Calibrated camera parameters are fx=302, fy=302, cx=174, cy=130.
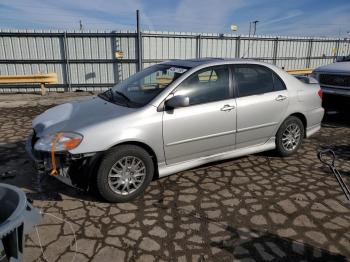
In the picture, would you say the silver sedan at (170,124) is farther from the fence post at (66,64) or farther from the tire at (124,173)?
the fence post at (66,64)

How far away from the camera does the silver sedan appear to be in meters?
3.31

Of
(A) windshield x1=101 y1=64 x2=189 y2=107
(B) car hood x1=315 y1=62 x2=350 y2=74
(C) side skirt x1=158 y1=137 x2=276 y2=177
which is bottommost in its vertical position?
(C) side skirt x1=158 y1=137 x2=276 y2=177

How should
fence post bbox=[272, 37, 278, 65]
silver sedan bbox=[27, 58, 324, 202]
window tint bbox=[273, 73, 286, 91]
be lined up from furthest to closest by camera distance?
fence post bbox=[272, 37, 278, 65], window tint bbox=[273, 73, 286, 91], silver sedan bbox=[27, 58, 324, 202]

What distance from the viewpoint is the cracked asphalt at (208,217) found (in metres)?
2.73

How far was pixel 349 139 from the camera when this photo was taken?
6016 millimetres

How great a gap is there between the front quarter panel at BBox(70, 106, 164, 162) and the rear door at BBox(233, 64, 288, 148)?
127cm

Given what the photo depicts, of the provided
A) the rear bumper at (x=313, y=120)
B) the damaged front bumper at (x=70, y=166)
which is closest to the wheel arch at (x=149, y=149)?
the damaged front bumper at (x=70, y=166)

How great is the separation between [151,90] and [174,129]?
0.66 meters

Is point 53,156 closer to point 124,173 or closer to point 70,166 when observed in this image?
Result: point 70,166

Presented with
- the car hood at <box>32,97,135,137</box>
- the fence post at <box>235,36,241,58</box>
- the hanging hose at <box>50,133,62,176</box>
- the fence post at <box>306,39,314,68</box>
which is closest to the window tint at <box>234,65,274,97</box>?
the car hood at <box>32,97,135,137</box>

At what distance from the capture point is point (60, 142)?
325 cm

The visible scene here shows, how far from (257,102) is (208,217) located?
193 centimetres

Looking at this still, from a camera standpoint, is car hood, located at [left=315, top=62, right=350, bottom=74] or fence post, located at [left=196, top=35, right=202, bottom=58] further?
fence post, located at [left=196, top=35, right=202, bottom=58]

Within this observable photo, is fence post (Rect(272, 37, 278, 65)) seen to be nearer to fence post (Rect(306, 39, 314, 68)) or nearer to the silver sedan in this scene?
fence post (Rect(306, 39, 314, 68))
